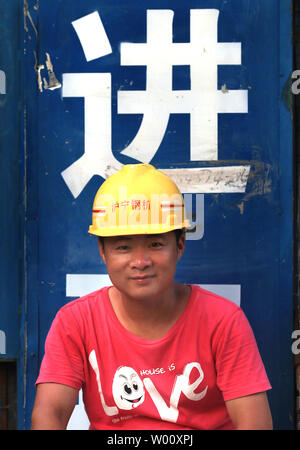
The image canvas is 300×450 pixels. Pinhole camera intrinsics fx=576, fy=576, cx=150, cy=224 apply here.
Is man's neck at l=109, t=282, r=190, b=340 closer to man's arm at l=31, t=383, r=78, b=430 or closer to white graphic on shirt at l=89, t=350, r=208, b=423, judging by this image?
white graphic on shirt at l=89, t=350, r=208, b=423

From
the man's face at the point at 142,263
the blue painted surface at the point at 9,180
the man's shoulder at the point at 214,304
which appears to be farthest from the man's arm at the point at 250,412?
the blue painted surface at the point at 9,180

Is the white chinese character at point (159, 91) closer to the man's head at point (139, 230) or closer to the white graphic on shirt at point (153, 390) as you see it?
the man's head at point (139, 230)

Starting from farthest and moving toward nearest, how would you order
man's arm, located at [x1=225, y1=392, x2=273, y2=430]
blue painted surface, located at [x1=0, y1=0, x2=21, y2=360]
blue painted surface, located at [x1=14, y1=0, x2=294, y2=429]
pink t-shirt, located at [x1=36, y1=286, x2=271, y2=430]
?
blue painted surface, located at [x1=0, y1=0, x2=21, y2=360], blue painted surface, located at [x1=14, y1=0, x2=294, y2=429], pink t-shirt, located at [x1=36, y1=286, x2=271, y2=430], man's arm, located at [x1=225, y1=392, x2=273, y2=430]

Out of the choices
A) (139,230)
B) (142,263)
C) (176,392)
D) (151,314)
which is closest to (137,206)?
(139,230)

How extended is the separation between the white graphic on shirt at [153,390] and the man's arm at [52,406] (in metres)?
0.17

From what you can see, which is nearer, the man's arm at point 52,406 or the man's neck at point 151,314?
the man's arm at point 52,406

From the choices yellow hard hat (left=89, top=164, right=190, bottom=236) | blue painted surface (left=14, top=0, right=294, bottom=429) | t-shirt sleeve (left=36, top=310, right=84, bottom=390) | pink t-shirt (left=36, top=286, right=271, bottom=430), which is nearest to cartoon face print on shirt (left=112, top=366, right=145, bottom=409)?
pink t-shirt (left=36, top=286, right=271, bottom=430)

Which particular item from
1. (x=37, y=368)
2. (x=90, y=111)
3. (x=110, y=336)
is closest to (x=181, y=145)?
(x=90, y=111)

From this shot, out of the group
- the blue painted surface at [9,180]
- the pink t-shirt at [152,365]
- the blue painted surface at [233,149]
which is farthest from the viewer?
the blue painted surface at [9,180]

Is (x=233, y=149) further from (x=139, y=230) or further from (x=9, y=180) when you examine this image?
(x=9, y=180)

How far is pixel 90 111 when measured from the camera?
9.18ft

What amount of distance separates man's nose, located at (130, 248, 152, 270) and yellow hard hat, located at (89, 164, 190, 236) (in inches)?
2.9

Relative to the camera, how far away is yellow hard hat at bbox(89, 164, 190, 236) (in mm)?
1974

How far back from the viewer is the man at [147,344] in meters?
1.97
